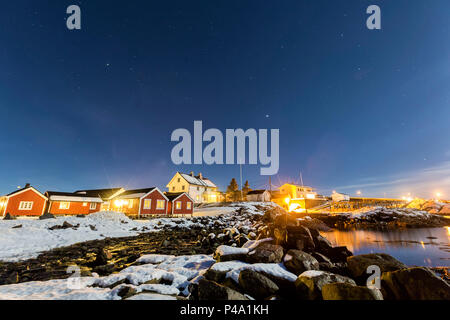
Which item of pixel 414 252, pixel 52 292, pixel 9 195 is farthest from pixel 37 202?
pixel 414 252

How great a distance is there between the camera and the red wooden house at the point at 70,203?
1206 inches

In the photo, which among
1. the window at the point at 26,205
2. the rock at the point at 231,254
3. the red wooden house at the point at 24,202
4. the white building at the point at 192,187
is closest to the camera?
the rock at the point at 231,254

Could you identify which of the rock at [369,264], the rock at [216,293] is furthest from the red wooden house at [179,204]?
the rock at [369,264]

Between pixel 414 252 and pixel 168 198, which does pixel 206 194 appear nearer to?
pixel 168 198

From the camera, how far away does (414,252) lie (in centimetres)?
1384

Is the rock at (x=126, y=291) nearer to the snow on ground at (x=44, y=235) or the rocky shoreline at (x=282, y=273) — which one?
the rocky shoreline at (x=282, y=273)

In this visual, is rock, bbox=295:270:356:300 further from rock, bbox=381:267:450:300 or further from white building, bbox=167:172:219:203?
white building, bbox=167:172:219:203

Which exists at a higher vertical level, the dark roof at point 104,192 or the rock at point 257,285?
the dark roof at point 104,192

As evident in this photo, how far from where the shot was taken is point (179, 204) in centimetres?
3566

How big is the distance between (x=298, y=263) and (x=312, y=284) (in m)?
1.39

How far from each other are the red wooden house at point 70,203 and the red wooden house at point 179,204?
14.7 meters

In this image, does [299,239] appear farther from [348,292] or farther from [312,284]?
[348,292]
